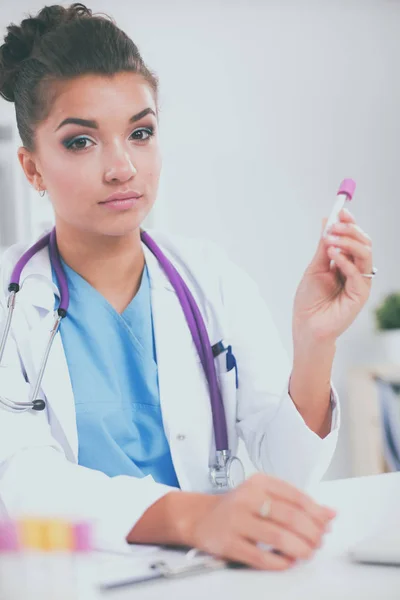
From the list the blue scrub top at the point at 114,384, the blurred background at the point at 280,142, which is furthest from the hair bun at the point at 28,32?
the blurred background at the point at 280,142

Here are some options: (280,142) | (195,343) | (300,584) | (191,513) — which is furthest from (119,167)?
(280,142)

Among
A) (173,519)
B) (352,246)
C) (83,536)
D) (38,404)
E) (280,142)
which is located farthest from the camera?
(280,142)

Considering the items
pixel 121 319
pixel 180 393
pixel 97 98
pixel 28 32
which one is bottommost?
pixel 180 393

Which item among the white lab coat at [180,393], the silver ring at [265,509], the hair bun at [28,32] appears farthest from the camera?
the hair bun at [28,32]

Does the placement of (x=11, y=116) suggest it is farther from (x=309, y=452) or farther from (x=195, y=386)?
(x=309, y=452)

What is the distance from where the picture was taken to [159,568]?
2.35ft

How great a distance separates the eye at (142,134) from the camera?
1.16 meters

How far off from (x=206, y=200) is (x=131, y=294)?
1547 mm

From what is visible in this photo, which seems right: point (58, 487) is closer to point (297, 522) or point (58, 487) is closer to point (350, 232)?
point (297, 522)

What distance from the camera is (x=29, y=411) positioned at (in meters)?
1.07

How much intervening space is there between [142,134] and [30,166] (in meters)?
0.21

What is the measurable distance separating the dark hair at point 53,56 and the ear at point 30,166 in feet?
0.05

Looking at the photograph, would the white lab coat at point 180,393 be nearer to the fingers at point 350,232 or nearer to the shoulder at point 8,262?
the shoulder at point 8,262

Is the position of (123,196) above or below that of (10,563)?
above
